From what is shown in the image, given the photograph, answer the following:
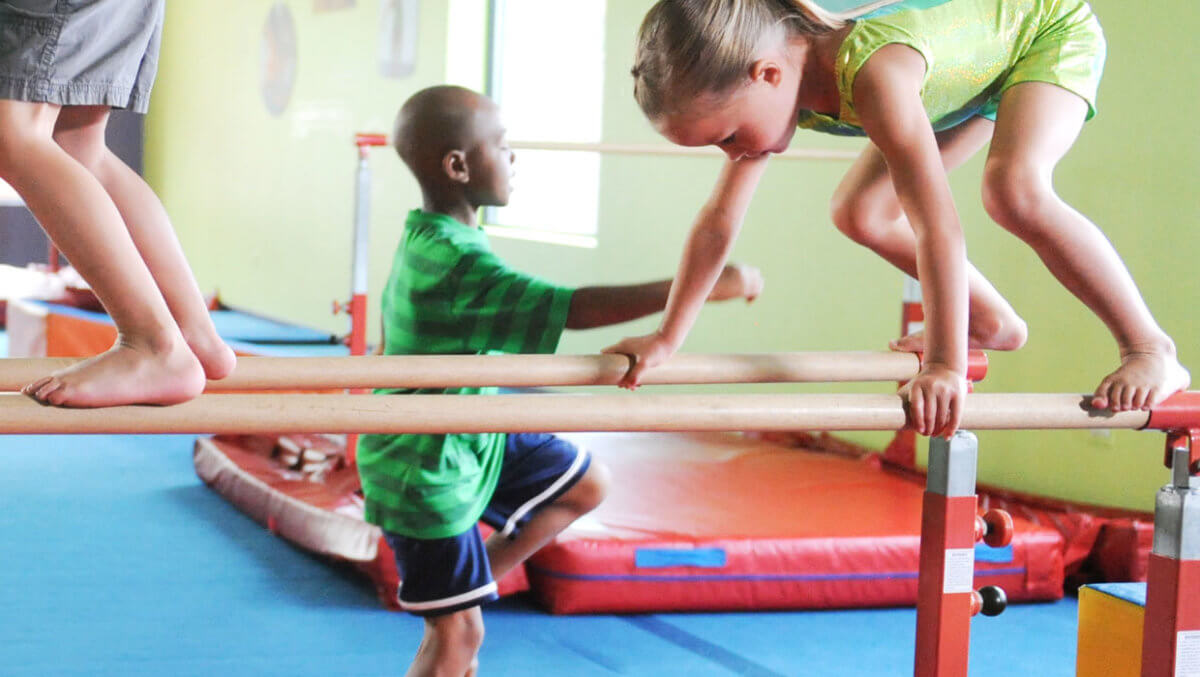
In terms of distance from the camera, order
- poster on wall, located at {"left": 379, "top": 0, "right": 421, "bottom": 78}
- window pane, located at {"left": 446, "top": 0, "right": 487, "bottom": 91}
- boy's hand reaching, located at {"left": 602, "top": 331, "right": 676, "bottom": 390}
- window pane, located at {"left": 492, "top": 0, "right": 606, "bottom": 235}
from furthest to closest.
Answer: poster on wall, located at {"left": 379, "top": 0, "right": 421, "bottom": 78} → window pane, located at {"left": 446, "top": 0, "right": 487, "bottom": 91} → window pane, located at {"left": 492, "top": 0, "right": 606, "bottom": 235} → boy's hand reaching, located at {"left": 602, "top": 331, "right": 676, "bottom": 390}

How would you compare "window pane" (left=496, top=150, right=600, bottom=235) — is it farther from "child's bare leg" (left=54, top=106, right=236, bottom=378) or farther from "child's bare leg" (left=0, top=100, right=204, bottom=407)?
"child's bare leg" (left=0, top=100, right=204, bottom=407)

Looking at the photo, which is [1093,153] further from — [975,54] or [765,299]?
[975,54]

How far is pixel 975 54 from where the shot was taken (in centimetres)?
171

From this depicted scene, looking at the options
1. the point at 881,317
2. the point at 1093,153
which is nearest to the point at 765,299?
the point at 881,317

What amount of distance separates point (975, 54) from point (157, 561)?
7.83ft

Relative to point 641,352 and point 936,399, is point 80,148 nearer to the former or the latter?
point 641,352

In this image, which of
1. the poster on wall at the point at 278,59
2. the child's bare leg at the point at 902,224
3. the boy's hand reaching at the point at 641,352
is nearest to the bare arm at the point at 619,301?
the boy's hand reaching at the point at 641,352

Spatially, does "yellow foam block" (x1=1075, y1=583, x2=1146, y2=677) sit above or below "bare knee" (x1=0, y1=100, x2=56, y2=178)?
below

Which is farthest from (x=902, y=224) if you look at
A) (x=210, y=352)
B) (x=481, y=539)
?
(x=210, y=352)

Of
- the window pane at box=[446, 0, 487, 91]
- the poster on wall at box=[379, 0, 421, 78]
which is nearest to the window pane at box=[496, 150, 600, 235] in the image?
the window pane at box=[446, 0, 487, 91]

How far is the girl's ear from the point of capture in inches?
62.6

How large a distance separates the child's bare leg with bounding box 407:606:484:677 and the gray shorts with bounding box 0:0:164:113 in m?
0.93

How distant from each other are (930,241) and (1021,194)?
221mm

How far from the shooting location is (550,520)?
216 cm
